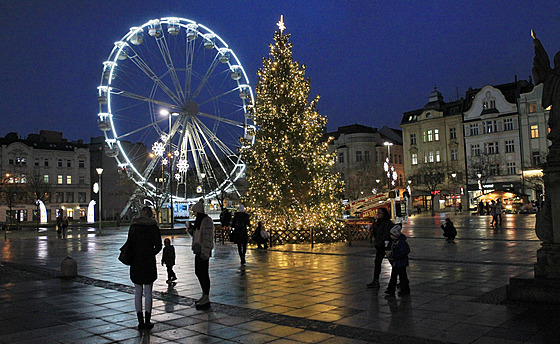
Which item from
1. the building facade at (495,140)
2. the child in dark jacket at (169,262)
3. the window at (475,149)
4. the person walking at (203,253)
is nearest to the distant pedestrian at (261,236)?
the child in dark jacket at (169,262)

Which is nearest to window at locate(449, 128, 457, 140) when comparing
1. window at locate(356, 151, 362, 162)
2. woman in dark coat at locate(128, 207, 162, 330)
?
window at locate(356, 151, 362, 162)

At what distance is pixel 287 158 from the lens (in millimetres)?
23266

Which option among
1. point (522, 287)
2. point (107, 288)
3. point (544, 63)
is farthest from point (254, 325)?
point (544, 63)

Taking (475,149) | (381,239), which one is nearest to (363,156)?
(475,149)

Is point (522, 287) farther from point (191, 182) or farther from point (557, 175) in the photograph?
point (191, 182)

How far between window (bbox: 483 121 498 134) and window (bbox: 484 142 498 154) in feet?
5.35

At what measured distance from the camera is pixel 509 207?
54219 mm

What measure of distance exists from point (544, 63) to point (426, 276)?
5552mm

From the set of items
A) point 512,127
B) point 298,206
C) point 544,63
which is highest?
point 512,127

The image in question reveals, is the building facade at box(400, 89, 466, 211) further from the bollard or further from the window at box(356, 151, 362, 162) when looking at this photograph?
the bollard

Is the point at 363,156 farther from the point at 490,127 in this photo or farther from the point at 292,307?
the point at 292,307

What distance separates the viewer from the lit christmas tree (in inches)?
914

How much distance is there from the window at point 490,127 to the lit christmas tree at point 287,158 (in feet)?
161

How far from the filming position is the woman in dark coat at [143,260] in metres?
7.72
